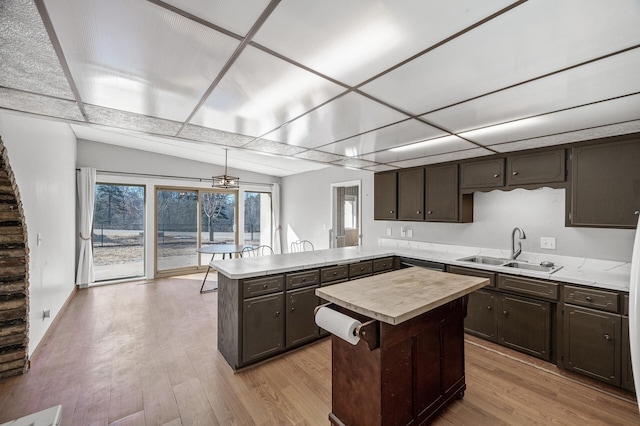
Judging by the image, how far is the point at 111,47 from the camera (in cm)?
127

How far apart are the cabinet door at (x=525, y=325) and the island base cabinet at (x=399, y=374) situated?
120cm

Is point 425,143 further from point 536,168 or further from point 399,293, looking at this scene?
point 399,293

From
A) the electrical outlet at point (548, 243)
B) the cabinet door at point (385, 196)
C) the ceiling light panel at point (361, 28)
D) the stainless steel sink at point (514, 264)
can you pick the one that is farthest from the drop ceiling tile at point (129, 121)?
the electrical outlet at point (548, 243)

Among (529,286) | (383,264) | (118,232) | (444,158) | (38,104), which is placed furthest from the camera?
(118,232)

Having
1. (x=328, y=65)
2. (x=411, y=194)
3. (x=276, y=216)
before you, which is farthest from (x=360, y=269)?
(x=276, y=216)

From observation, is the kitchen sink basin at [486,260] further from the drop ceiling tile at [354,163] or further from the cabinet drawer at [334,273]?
the drop ceiling tile at [354,163]

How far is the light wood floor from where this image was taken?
201cm

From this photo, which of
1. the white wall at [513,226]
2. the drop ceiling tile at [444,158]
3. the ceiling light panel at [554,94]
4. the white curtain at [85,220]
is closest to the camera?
the ceiling light panel at [554,94]

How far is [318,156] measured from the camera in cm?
358

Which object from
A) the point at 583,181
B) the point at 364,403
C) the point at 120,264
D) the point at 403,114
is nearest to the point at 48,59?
the point at 403,114

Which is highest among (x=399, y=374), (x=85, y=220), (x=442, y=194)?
(x=442, y=194)

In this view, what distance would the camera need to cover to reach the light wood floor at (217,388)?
201 centimetres

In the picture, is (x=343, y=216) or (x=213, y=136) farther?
(x=343, y=216)

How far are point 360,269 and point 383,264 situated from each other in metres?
0.47
